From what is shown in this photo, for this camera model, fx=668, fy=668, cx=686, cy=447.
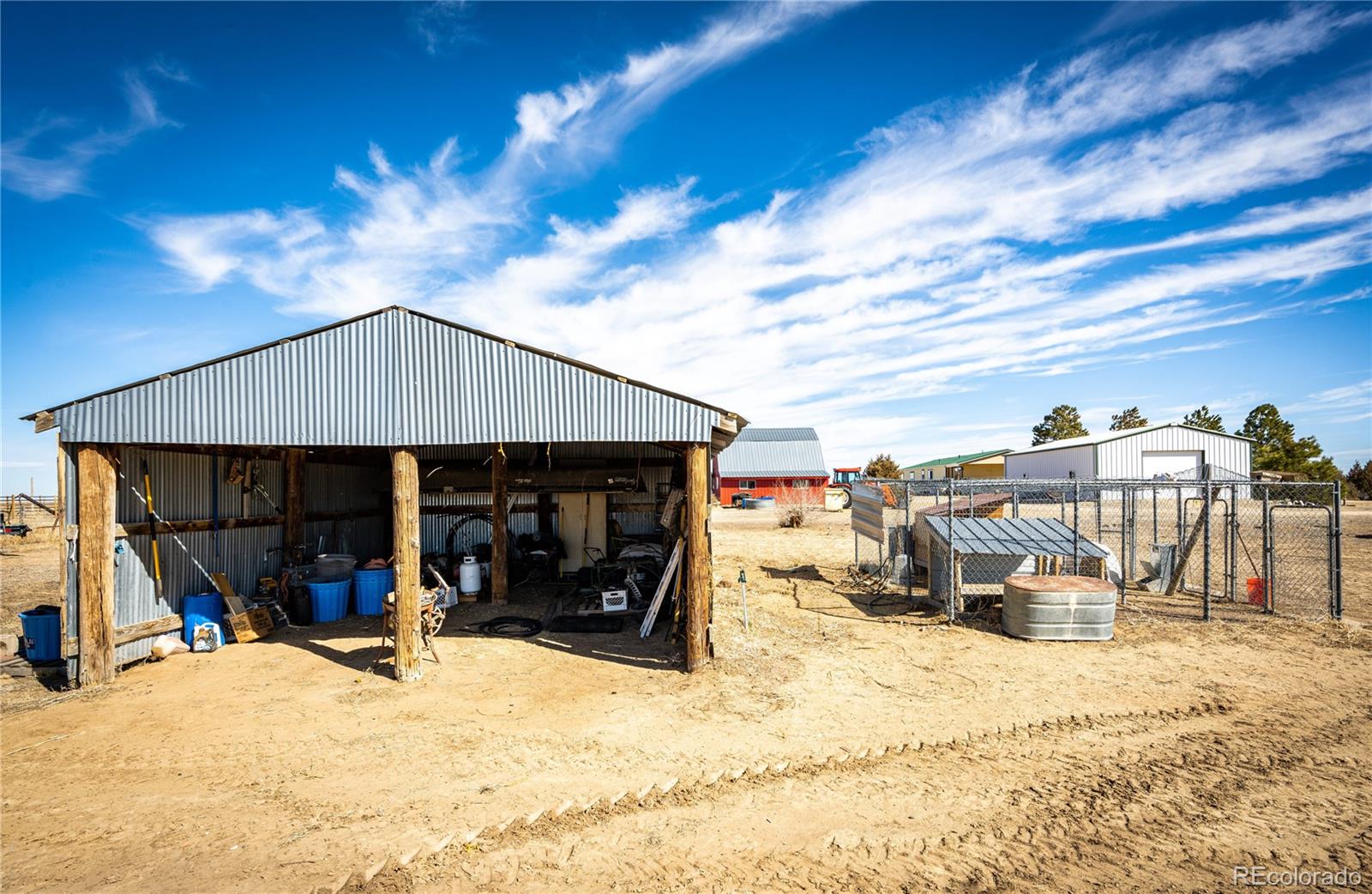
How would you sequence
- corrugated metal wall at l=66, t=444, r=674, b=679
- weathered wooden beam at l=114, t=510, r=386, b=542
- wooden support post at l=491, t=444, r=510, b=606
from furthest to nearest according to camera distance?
wooden support post at l=491, t=444, r=510, b=606 → weathered wooden beam at l=114, t=510, r=386, b=542 → corrugated metal wall at l=66, t=444, r=674, b=679

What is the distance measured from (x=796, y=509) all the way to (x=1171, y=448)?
74.2 ft

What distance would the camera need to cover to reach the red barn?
46.6 metres

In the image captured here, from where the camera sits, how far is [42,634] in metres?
9.37

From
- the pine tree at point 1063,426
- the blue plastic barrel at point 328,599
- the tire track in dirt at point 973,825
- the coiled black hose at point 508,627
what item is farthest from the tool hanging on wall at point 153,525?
the pine tree at point 1063,426

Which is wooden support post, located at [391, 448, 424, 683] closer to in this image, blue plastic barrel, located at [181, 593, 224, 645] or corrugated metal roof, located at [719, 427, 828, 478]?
blue plastic barrel, located at [181, 593, 224, 645]

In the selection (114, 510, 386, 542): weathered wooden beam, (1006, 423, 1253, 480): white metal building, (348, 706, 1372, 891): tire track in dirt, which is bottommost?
(348, 706, 1372, 891): tire track in dirt

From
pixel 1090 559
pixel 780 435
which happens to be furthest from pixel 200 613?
pixel 780 435

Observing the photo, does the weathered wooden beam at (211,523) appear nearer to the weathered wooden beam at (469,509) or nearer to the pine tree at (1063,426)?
the weathered wooden beam at (469,509)

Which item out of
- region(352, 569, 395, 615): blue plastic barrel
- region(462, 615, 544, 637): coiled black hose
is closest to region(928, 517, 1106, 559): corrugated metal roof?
region(462, 615, 544, 637): coiled black hose

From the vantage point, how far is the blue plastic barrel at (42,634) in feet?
30.5

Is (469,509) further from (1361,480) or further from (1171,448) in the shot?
(1361,480)

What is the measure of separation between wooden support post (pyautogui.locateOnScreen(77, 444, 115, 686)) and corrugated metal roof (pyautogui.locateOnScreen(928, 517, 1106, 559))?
498 inches

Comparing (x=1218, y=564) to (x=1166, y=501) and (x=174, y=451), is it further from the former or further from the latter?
(x=174, y=451)

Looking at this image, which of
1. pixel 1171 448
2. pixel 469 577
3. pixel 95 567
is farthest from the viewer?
pixel 1171 448
